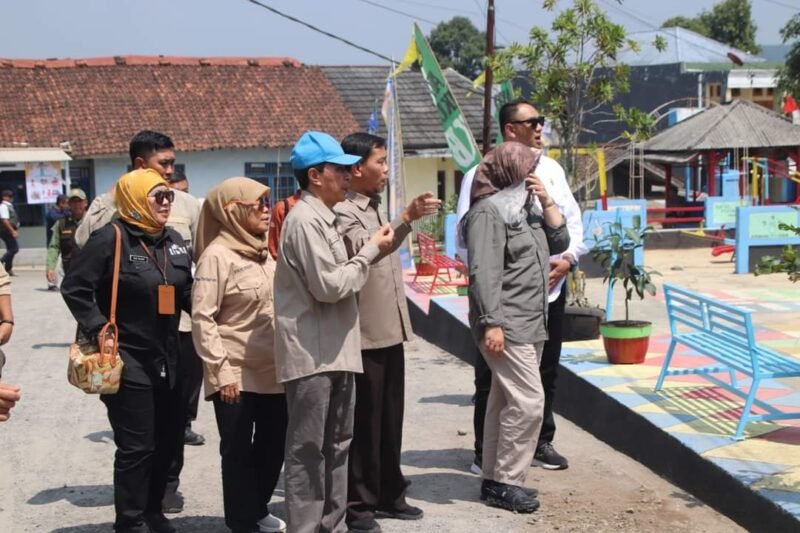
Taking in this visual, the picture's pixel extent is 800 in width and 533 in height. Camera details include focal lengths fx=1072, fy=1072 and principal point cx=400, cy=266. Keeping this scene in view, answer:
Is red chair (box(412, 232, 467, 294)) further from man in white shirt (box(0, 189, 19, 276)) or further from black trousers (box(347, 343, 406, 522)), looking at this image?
black trousers (box(347, 343, 406, 522))

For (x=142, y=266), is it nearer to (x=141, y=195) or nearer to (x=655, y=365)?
(x=141, y=195)

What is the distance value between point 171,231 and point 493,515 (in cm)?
214

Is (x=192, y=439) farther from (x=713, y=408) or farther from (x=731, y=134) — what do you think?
(x=731, y=134)

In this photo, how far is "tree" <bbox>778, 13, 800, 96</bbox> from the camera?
108ft

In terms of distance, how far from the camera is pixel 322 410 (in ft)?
15.2

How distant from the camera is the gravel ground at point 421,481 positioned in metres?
5.37

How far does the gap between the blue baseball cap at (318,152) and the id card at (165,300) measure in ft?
Answer: 2.66

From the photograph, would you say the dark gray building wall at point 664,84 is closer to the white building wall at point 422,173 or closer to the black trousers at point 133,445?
the white building wall at point 422,173

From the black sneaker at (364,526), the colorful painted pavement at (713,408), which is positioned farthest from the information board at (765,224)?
the black sneaker at (364,526)

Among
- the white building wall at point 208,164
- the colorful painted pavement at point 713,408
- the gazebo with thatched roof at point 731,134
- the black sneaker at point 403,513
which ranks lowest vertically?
the black sneaker at point 403,513

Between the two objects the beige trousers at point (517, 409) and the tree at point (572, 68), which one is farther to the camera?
the tree at point (572, 68)

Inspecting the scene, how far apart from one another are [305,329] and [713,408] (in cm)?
311

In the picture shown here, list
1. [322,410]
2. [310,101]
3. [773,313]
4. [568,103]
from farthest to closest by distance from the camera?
[310,101]
[773,313]
[568,103]
[322,410]

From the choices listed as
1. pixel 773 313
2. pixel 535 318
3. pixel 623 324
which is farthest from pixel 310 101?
pixel 535 318
